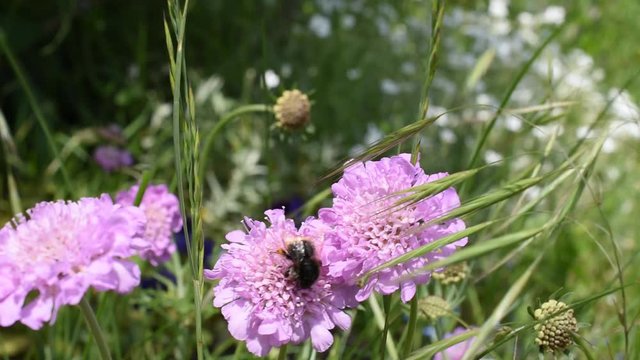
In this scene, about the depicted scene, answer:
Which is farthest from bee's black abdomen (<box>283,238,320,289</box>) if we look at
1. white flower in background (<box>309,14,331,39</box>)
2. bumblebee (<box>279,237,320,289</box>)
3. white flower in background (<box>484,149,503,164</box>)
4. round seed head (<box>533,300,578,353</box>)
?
white flower in background (<box>309,14,331,39</box>)

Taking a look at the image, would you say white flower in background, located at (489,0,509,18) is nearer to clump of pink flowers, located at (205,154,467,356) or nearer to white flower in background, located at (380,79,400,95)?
white flower in background, located at (380,79,400,95)

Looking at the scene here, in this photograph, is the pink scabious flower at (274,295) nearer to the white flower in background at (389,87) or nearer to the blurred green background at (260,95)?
the blurred green background at (260,95)

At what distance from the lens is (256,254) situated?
0.84 m

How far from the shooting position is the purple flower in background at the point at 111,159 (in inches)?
74.7

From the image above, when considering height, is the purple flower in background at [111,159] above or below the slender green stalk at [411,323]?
above

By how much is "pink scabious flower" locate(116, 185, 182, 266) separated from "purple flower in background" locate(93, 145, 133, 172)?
637 mm

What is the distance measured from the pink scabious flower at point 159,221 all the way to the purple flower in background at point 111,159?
0.64 m

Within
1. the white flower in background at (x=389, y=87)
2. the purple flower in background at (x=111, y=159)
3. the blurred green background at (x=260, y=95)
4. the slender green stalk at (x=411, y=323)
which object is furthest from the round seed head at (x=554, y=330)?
the white flower in background at (x=389, y=87)

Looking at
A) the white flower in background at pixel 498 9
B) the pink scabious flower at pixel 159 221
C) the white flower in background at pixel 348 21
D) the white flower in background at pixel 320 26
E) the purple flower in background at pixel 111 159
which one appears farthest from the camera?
the white flower in background at pixel 498 9

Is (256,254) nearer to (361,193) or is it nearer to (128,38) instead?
(361,193)

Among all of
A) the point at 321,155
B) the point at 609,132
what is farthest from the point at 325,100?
the point at 609,132

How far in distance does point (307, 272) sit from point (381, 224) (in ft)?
0.29

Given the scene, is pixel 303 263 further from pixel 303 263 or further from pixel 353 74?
pixel 353 74

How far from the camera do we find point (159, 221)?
48.6 inches
